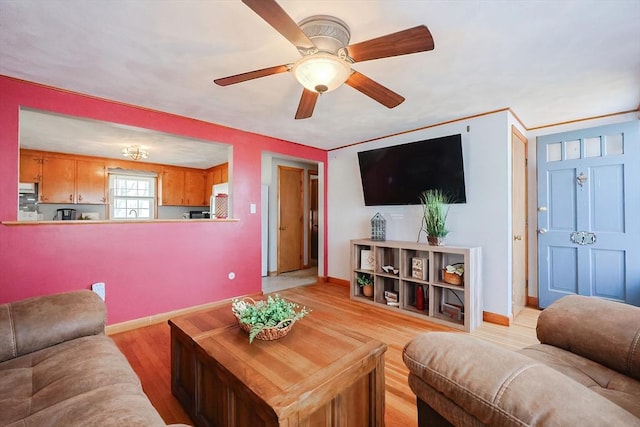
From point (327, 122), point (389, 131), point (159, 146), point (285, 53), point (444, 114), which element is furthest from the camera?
point (159, 146)

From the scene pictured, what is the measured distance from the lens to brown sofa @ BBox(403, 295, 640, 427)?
0.63m

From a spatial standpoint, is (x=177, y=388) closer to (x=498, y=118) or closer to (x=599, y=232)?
(x=498, y=118)

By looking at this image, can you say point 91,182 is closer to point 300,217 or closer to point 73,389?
point 300,217

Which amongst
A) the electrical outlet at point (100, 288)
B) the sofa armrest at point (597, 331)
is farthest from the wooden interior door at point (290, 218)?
the sofa armrest at point (597, 331)

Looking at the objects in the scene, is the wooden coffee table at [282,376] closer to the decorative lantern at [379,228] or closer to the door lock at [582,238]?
the decorative lantern at [379,228]

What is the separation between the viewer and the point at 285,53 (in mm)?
1885

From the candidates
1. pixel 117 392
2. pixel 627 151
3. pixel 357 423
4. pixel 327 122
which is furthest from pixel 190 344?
pixel 627 151

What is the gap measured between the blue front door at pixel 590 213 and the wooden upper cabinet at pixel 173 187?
635cm

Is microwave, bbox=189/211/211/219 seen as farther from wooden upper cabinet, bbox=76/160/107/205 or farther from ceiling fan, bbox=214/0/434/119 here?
ceiling fan, bbox=214/0/434/119

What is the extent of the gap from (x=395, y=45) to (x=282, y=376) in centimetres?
161

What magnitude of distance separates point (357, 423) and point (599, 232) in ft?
10.7

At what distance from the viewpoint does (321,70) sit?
1.58 m

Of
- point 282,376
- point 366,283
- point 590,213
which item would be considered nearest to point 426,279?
point 366,283

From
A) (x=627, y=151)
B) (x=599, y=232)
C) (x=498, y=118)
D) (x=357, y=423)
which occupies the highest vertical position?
(x=498, y=118)
